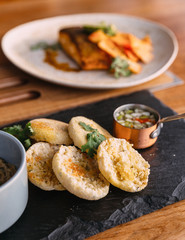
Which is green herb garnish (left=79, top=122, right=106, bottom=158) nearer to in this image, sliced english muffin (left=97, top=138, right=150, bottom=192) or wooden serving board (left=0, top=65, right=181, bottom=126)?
sliced english muffin (left=97, top=138, right=150, bottom=192)

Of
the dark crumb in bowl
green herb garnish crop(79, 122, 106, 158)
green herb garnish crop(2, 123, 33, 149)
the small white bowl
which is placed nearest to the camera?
the small white bowl

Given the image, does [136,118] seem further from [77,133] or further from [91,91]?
[91,91]

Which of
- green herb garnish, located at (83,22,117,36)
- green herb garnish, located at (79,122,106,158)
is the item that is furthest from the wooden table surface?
green herb garnish, located at (83,22,117,36)

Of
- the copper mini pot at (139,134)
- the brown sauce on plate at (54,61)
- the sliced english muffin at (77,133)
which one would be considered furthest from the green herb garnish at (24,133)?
the brown sauce on plate at (54,61)

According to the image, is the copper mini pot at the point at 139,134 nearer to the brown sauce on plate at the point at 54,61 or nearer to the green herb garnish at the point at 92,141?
the green herb garnish at the point at 92,141

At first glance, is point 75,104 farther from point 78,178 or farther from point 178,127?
point 78,178

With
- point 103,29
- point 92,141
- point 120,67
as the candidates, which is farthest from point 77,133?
point 103,29
